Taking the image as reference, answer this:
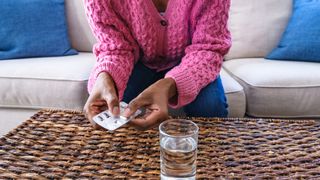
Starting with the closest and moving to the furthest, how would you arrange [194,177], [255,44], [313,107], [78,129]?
[194,177] → [78,129] → [313,107] → [255,44]

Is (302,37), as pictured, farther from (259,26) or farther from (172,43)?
(172,43)

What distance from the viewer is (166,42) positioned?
1189mm

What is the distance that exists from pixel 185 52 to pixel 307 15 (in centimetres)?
82

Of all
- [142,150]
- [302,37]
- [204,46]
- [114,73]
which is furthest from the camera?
[302,37]

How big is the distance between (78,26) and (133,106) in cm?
112

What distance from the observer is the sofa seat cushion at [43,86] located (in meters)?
1.40

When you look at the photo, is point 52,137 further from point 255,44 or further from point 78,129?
point 255,44

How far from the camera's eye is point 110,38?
113 cm

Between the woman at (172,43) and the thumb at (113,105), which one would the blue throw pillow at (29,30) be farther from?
the thumb at (113,105)

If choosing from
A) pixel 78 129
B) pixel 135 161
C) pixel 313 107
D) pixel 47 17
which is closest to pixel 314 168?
Answer: pixel 135 161

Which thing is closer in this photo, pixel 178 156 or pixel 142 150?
pixel 178 156

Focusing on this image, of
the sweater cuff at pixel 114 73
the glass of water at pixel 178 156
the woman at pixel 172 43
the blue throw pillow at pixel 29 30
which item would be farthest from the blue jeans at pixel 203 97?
the blue throw pillow at pixel 29 30

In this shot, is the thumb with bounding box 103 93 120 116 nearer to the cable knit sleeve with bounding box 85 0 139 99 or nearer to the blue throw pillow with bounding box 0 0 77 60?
the cable knit sleeve with bounding box 85 0 139 99

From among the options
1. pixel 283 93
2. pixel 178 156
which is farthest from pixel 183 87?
pixel 283 93
